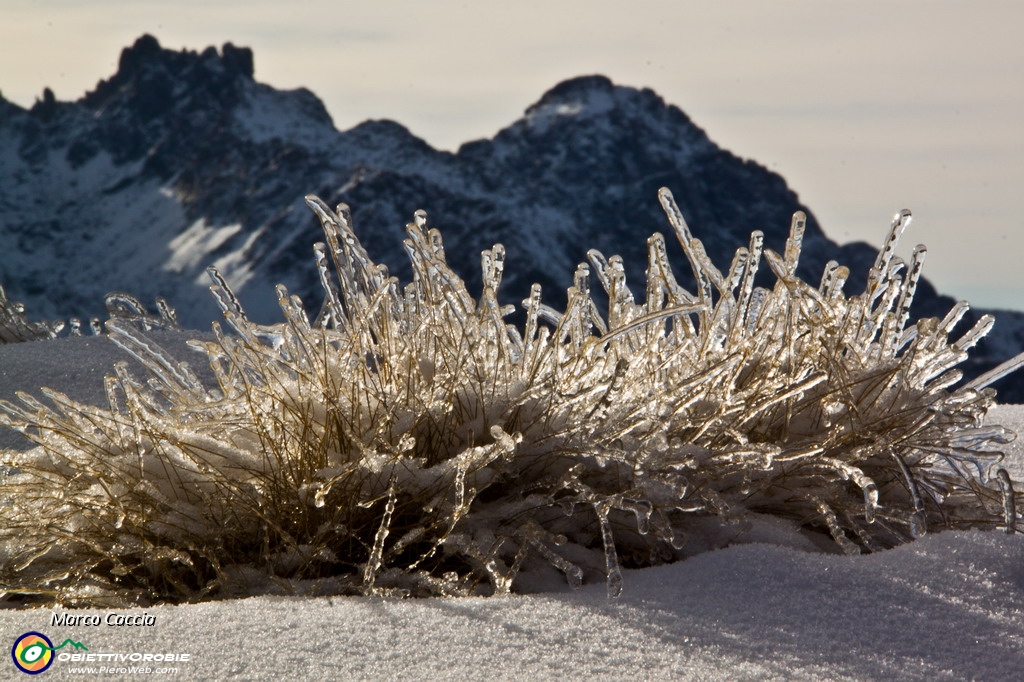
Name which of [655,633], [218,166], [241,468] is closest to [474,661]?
[655,633]

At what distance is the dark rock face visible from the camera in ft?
445

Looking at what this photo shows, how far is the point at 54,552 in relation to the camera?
6.73 ft

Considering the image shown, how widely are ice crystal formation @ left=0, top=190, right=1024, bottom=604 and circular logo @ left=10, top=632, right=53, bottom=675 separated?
1.08ft

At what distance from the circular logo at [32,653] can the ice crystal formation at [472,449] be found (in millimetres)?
331

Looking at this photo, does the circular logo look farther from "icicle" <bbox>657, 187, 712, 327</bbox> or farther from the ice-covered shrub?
the ice-covered shrub

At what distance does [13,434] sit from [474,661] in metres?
1.90

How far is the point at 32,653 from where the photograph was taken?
148 cm

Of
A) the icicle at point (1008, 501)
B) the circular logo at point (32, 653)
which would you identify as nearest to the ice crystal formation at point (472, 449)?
the icicle at point (1008, 501)

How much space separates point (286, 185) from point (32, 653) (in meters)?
148

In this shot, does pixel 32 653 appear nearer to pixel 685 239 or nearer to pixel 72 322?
pixel 685 239

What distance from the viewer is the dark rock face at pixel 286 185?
13562 cm

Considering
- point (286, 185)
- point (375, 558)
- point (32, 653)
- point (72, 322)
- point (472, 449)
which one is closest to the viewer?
point (32, 653)

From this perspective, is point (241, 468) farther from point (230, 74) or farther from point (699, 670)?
point (230, 74)

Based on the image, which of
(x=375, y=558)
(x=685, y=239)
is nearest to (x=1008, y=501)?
(x=685, y=239)
